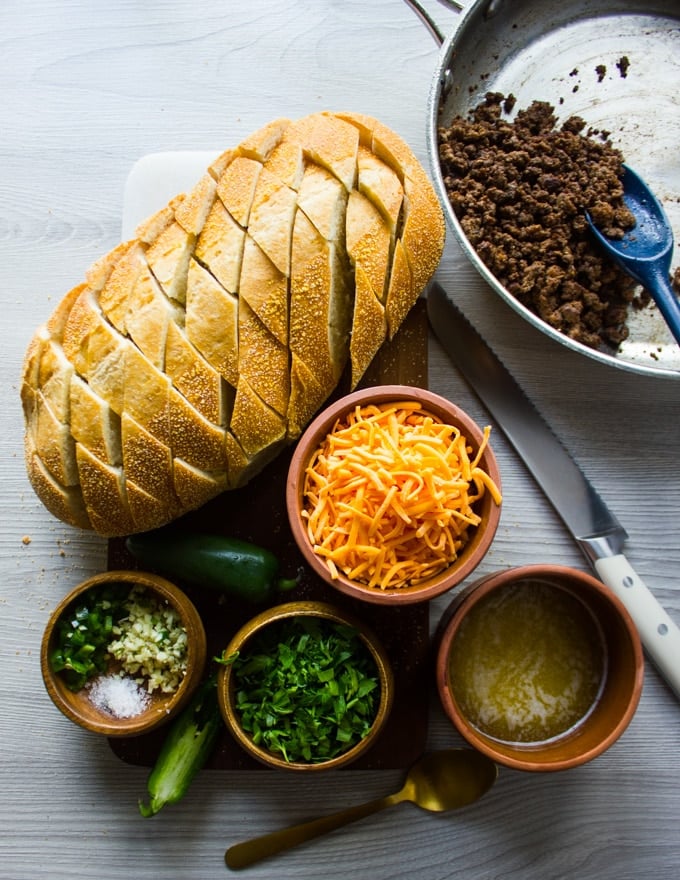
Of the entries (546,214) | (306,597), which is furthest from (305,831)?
(546,214)

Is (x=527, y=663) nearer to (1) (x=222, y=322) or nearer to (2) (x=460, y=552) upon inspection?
(2) (x=460, y=552)

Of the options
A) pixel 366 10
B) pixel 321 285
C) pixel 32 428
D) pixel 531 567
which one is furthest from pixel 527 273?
pixel 32 428

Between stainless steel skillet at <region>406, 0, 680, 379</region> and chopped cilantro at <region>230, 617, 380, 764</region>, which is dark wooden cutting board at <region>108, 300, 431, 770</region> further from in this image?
stainless steel skillet at <region>406, 0, 680, 379</region>

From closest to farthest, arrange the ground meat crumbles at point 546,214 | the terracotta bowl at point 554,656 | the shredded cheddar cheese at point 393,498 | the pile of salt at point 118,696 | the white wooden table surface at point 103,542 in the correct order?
the shredded cheddar cheese at point 393,498 → the terracotta bowl at point 554,656 → the pile of salt at point 118,696 → the ground meat crumbles at point 546,214 → the white wooden table surface at point 103,542

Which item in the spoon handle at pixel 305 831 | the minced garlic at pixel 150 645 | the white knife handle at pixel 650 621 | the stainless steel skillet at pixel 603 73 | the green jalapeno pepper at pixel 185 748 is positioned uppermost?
the stainless steel skillet at pixel 603 73

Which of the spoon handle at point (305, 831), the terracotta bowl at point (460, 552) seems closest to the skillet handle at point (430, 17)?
the terracotta bowl at point (460, 552)

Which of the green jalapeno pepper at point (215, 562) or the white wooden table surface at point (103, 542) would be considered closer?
the green jalapeno pepper at point (215, 562)

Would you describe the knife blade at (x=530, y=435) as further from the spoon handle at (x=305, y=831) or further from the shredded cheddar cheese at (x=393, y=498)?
the spoon handle at (x=305, y=831)

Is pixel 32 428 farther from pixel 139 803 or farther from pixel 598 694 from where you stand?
pixel 598 694
